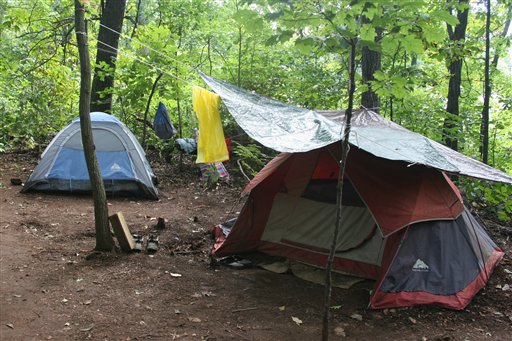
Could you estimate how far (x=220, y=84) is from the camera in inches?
188

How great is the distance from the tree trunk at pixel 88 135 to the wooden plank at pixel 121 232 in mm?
96

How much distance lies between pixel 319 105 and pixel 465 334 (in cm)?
568

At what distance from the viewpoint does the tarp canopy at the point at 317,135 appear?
360cm

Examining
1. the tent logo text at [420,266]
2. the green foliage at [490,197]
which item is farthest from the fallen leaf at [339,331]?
the green foliage at [490,197]

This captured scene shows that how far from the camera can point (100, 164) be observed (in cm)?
688

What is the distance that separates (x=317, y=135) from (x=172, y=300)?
6.58 ft

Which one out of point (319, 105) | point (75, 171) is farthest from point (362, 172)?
point (75, 171)

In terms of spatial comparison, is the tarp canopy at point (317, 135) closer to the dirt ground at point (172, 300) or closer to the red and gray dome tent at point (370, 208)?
the red and gray dome tent at point (370, 208)

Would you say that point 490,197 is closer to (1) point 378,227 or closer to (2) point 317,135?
(1) point 378,227

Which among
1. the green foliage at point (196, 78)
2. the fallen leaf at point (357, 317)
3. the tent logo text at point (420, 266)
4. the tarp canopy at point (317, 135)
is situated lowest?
the fallen leaf at point (357, 317)

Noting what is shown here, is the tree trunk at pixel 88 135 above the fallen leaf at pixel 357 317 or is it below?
above

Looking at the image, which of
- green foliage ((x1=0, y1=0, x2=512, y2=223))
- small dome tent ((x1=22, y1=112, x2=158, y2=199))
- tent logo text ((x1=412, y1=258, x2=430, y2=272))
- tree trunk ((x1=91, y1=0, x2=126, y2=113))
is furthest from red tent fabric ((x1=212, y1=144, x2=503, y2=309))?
tree trunk ((x1=91, y1=0, x2=126, y2=113))

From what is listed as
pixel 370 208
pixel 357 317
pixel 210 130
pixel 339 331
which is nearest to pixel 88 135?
pixel 210 130

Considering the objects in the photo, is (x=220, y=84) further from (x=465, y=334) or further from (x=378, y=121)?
(x=465, y=334)
